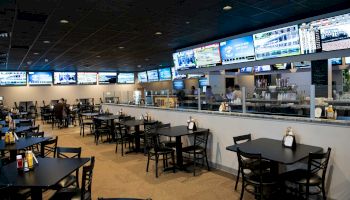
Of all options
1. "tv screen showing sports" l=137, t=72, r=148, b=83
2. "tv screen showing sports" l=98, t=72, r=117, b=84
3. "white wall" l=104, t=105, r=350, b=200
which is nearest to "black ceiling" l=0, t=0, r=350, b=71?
"white wall" l=104, t=105, r=350, b=200

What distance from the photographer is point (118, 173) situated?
470cm

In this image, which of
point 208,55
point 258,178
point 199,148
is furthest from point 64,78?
point 258,178

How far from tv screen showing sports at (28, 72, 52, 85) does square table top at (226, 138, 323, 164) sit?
543 inches

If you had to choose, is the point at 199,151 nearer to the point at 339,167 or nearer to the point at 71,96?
the point at 339,167

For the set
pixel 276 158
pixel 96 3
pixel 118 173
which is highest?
pixel 96 3

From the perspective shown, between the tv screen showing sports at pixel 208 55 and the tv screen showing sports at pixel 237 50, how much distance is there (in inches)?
6.3

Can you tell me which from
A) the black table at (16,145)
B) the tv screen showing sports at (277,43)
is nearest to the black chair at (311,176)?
the tv screen showing sports at (277,43)

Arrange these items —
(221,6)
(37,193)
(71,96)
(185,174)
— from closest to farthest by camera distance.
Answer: (37,193) → (221,6) → (185,174) → (71,96)

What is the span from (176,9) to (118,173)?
10.1 feet

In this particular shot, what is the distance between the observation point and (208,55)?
6.90 metres

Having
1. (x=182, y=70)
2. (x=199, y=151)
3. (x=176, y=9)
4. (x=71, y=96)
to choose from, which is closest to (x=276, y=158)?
(x=199, y=151)

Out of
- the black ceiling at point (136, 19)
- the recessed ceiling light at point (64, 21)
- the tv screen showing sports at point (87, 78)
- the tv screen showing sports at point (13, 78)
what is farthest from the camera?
the tv screen showing sports at point (87, 78)

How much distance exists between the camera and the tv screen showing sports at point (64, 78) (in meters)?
14.6

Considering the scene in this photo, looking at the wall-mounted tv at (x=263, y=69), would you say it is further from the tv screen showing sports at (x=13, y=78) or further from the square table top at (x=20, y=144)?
the tv screen showing sports at (x=13, y=78)
